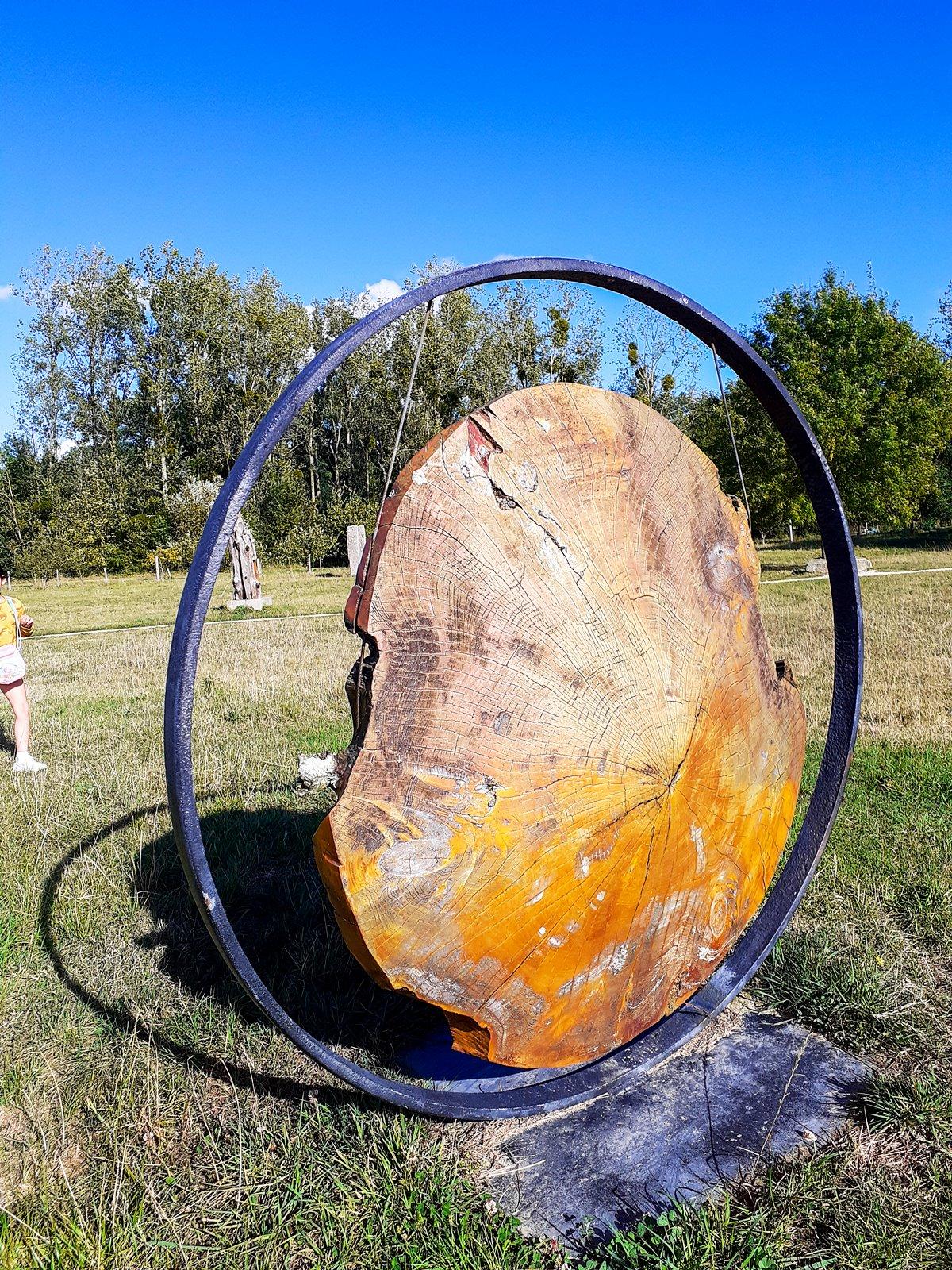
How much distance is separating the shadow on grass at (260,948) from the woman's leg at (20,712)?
188 centimetres

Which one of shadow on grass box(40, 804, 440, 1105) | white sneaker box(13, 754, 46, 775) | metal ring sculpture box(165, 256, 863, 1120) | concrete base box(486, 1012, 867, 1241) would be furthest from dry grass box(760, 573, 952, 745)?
white sneaker box(13, 754, 46, 775)

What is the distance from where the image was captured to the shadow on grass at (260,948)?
126 inches

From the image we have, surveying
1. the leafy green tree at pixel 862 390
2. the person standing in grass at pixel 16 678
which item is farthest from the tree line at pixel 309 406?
the person standing in grass at pixel 16 678

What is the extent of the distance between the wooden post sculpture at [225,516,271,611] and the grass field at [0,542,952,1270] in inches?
470

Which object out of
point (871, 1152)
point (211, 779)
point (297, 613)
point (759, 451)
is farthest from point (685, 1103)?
point (759, 451)

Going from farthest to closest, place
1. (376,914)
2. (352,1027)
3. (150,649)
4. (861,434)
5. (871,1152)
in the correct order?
(861,434), (150,649), (352,1027), (871,1152), (376,914)

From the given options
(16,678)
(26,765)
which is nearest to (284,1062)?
(26,765)

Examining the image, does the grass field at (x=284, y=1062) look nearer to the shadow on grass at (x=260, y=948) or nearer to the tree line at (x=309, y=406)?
the shadow on grass at (x=260, y=948)

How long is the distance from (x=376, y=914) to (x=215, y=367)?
1592 inches

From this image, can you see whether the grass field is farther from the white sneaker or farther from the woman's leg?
the woman's leg

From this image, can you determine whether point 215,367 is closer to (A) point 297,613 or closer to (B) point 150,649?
(A) point 297,613

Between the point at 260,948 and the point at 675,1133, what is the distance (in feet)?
5.97

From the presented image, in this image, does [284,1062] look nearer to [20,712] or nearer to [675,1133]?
[675,1133]

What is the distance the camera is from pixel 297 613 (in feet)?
55.3
